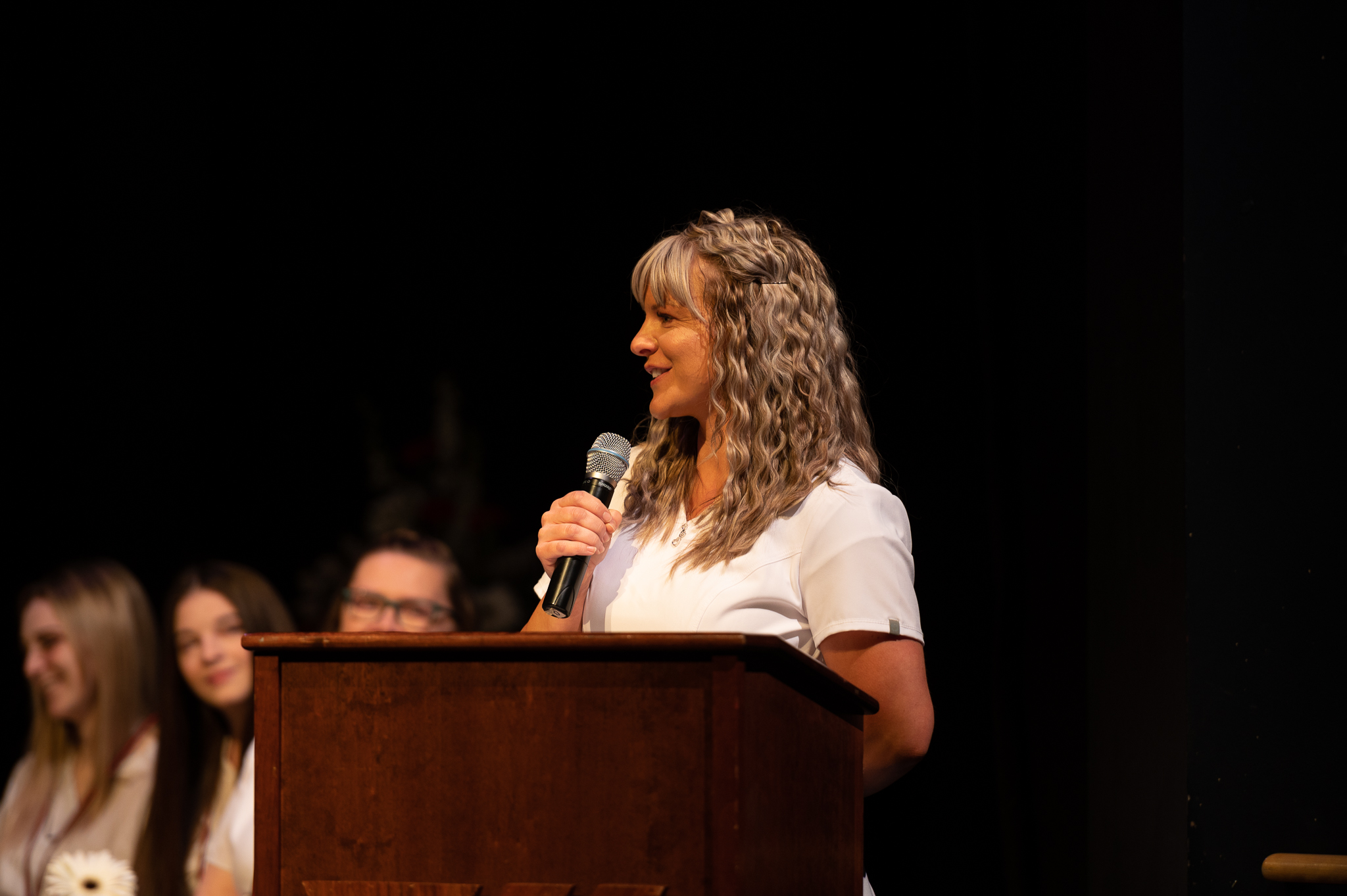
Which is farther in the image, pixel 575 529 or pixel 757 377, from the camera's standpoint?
pixel 757 377

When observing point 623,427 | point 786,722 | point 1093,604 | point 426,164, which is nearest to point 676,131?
point 623,427

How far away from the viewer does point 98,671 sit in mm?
3945

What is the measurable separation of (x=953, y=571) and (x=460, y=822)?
1847mm

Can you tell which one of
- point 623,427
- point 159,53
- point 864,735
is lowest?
point 864,735

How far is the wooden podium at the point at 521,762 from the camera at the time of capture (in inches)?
41.5

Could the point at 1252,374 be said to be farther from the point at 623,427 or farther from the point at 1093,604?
the point at 623,427

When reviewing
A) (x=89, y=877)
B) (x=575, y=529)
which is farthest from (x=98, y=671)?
(x=575, y=529)

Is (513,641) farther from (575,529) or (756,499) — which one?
(756,499)

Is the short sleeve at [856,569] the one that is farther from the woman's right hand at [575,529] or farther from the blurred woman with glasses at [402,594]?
the blurred woman with glasses at [402,594]

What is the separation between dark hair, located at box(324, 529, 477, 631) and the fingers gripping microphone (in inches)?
81.6

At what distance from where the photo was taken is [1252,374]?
2.17 metres

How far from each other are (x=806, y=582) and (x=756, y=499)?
5.0 inches

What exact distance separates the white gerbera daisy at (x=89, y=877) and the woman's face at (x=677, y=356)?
103 inches

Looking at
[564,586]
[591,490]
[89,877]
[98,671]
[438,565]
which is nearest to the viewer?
[564,586]
